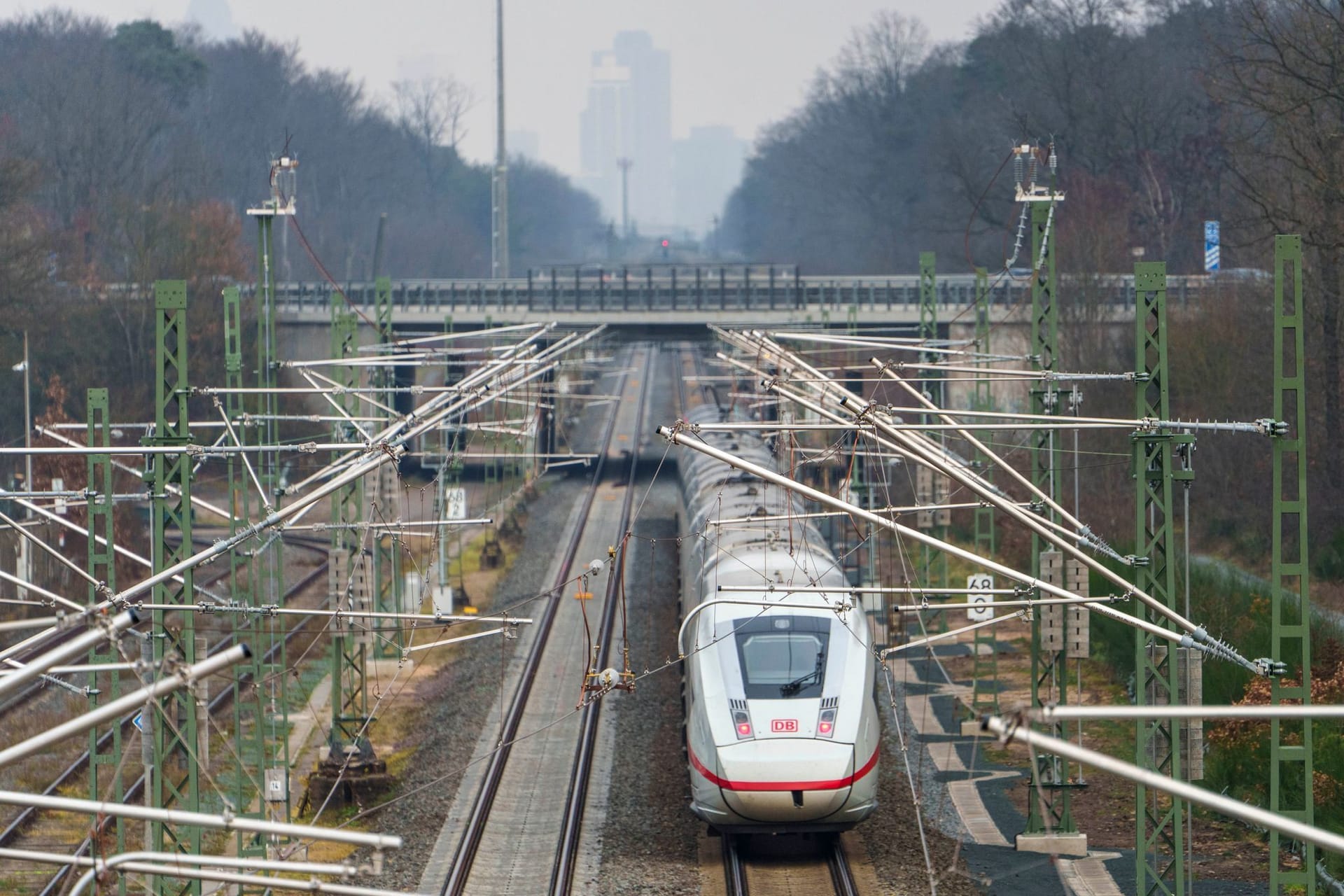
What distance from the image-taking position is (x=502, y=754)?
23250 millimetres

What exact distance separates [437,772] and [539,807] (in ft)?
6.87

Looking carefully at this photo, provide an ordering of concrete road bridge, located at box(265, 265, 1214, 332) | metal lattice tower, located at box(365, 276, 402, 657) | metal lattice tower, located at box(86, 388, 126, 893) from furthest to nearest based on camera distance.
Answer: concrete road bridge, located at box(265, 265, 1214, 332)
metal lattice tower, located at box(365, 276, 402, 657)
metal lattice tower, located at box(86, 388, 126, 893)

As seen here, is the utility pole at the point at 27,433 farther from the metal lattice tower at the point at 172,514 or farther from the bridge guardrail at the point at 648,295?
the bridge guardrail at the point at 648,295

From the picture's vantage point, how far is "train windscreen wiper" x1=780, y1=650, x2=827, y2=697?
1759cm

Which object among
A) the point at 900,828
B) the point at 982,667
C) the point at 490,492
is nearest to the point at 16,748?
the point at 900,828

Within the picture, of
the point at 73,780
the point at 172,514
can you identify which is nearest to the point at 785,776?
the point at 172,514

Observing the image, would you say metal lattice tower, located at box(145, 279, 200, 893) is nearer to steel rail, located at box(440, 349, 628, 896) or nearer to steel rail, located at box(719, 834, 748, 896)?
steel rail, located at box(440, 349, 628, 896)

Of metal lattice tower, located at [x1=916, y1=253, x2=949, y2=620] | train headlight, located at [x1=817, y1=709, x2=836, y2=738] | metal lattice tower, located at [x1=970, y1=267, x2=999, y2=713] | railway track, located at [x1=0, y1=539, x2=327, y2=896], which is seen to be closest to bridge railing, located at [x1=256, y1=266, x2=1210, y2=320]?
metal lattice tower, located at [x1=970, y1=267, x2=999, y2=713]

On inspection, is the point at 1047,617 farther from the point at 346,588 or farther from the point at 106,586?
the point at 106,586

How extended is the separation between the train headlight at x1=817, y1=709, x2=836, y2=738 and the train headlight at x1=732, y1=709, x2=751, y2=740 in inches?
28.7

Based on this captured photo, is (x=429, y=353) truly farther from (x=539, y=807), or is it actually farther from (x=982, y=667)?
(x=982, y=667)

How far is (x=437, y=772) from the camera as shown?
22531 mm

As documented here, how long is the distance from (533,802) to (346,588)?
372 cm

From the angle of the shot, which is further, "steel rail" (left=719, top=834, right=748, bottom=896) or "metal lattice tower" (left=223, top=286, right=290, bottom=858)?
"metal lattice tower" (left=223, top=286, right=290, bottom=858)
